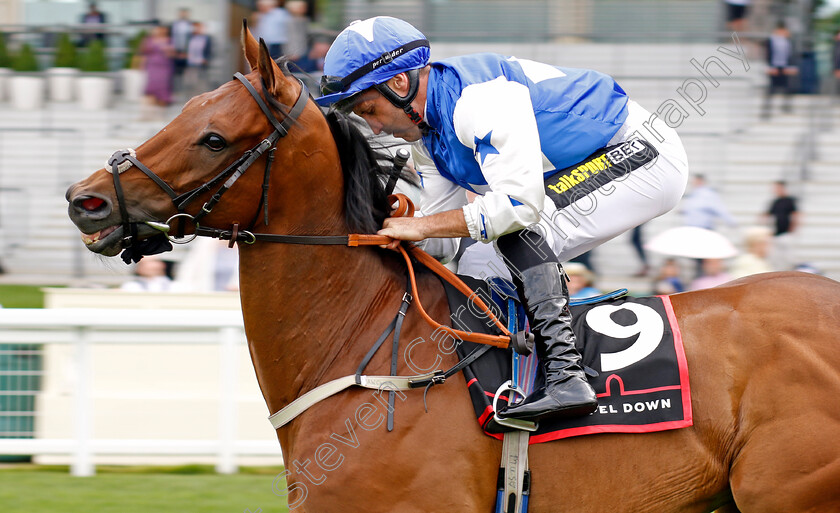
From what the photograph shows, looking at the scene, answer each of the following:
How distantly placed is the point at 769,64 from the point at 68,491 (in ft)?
29.4

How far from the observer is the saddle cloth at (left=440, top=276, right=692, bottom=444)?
9.14ft

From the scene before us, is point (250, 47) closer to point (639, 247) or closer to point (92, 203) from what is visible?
point (92, 203)

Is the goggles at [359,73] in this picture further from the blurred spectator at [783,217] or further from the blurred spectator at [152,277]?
the blurred spectator at [783,217]

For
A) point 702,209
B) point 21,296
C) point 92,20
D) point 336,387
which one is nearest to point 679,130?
point 702,209

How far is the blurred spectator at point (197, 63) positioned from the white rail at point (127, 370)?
6060 millimetres

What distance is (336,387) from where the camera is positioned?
281 cm

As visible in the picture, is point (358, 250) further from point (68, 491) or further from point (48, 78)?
point (48, 78)

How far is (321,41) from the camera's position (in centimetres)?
977

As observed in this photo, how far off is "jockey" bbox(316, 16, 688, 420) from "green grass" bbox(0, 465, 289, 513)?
2.39 meters

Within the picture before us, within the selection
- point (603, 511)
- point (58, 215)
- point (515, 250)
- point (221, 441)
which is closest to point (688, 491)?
point (603, 511)

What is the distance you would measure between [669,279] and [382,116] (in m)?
4.32

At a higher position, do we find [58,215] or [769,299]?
[769,299]

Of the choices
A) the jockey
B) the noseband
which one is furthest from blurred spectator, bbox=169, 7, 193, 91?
the noseband

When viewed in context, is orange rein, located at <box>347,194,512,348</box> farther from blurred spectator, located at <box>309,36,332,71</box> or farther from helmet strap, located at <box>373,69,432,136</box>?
blurred spectator, located at <box>309,36,332,71</box>
